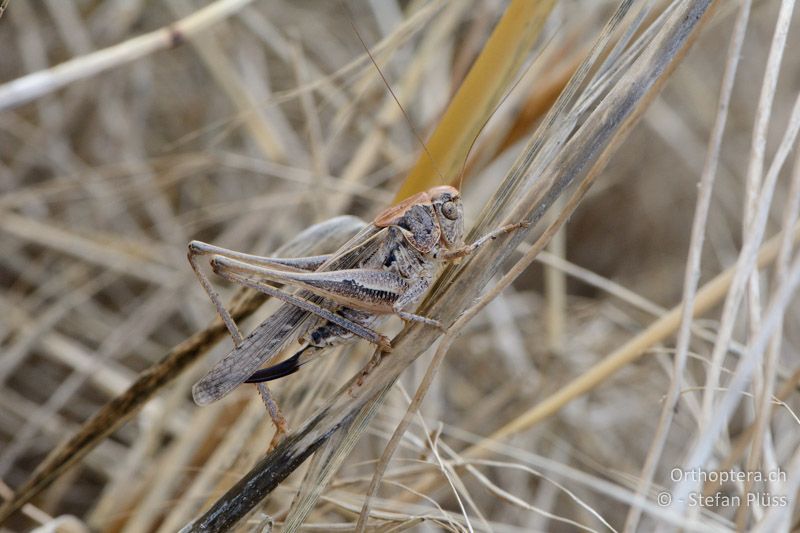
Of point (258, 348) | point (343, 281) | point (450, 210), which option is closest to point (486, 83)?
point (450, 210)

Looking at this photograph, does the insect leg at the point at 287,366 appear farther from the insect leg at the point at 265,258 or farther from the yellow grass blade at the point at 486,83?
the yellow grass blade at the point at 486,83

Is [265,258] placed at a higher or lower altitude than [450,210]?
higher

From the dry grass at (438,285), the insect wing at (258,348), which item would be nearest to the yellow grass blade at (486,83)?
the dry grass at (438,285)

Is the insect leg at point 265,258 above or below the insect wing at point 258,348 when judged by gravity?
above

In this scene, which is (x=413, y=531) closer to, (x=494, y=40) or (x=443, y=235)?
(x=443, y=235)

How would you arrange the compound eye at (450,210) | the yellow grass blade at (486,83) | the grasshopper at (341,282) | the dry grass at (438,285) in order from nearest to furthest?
the dry grass at (438,285)
the yellow grass blade at (486,83)
the grasshopper at (341,282)
the compound eye at (450,210)

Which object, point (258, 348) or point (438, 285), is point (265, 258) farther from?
point (438, 285)

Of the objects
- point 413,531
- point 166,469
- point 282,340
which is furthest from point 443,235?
point 413,531

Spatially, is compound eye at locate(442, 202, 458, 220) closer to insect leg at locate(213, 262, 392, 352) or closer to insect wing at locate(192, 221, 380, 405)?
insect wing at locate(192, 221, 380, 405)
